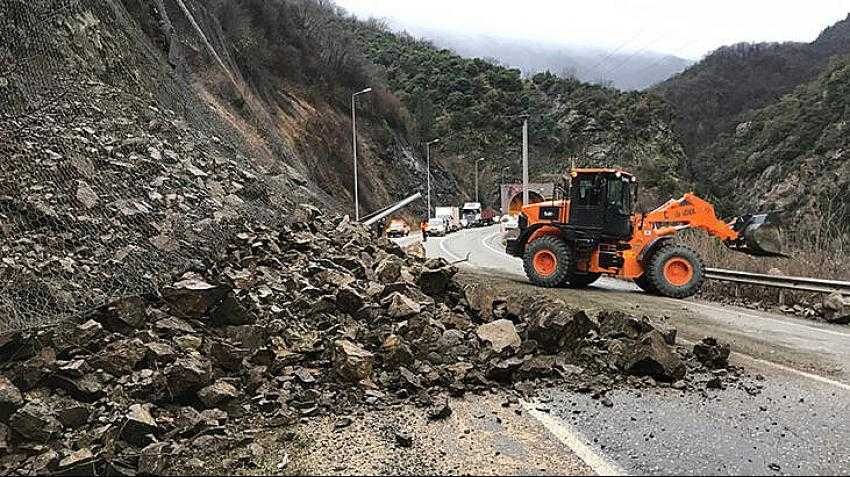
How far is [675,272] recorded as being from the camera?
12414mm

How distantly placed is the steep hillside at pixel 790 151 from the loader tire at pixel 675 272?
25.4 metres

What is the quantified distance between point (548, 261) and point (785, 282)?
449cm

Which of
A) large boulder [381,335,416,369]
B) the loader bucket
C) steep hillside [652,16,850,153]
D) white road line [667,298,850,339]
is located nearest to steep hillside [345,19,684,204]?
steep hillside [652,16,850,153]

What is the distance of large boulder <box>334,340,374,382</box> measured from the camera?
211 inches

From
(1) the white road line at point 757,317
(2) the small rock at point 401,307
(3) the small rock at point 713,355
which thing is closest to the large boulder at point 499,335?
(2) the small rock at point 401,307

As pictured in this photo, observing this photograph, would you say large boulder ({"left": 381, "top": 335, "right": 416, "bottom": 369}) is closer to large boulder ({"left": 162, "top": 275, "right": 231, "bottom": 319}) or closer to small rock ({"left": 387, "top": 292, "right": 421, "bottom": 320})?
small rock ({"left": 387, "top": 292, "right": 421, "bottom": 320})

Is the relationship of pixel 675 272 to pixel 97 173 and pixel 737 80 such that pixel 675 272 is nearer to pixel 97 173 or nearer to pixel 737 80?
pixel 97 173

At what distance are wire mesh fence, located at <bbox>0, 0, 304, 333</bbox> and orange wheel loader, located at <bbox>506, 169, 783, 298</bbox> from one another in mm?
5726

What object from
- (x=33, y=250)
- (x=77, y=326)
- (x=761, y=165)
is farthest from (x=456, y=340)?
(x=761, y=165)

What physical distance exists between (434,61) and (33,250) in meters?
91.9

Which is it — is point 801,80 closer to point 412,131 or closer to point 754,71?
point 754,71

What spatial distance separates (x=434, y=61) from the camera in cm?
9381

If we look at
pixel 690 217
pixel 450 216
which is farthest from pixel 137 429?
pixel 450 216

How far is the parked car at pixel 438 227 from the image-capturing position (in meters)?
40.3
